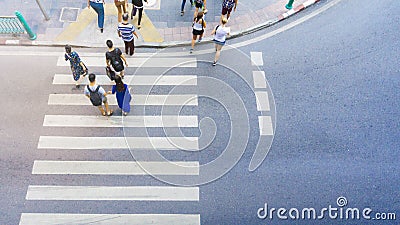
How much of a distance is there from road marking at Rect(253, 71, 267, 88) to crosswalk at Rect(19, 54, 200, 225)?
2019 mm

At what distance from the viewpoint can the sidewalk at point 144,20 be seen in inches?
517

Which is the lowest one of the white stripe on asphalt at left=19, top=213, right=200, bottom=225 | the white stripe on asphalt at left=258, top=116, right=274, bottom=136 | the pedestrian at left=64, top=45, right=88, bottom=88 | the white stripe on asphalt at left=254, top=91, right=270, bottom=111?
the white stripe on asphalt at left=19, top=213, right=200, bottom=225

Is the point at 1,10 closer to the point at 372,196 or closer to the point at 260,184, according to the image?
the point at 260,184

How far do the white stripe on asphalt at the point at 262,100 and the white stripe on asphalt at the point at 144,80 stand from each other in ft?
7.04

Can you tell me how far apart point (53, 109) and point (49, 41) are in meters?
2.85

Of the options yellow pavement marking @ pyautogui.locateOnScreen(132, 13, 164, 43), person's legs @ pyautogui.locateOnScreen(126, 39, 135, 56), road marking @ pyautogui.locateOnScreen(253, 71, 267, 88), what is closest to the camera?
person's legs @ pyautogui.locateOnScreen(126, 39, 135, 56)

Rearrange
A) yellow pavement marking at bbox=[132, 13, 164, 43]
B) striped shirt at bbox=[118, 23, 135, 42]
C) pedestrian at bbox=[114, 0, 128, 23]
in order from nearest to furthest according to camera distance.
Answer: striped shirt at bbox=[118, 23, 135, 42], pedestrian at bbox=[114, 0, 128, 23], yellow pavement marking at bbox=[132, 13, 164, 43]

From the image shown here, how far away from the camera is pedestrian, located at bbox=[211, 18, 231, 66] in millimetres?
11531

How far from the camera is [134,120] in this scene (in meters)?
11.6

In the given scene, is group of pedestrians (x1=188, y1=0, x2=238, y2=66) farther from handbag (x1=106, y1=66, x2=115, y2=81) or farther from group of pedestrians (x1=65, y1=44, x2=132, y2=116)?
handbag (x1=106, y1=66, x2=115, y2=81)

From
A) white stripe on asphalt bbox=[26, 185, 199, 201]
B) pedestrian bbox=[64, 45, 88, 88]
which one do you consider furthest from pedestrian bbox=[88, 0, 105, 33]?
white stripe on asphalt bbox=[26, 185, 199, 201]

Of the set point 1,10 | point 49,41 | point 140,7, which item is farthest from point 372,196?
point 1,10

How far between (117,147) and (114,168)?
674 millimetres

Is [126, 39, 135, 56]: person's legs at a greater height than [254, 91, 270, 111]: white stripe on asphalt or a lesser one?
greater
